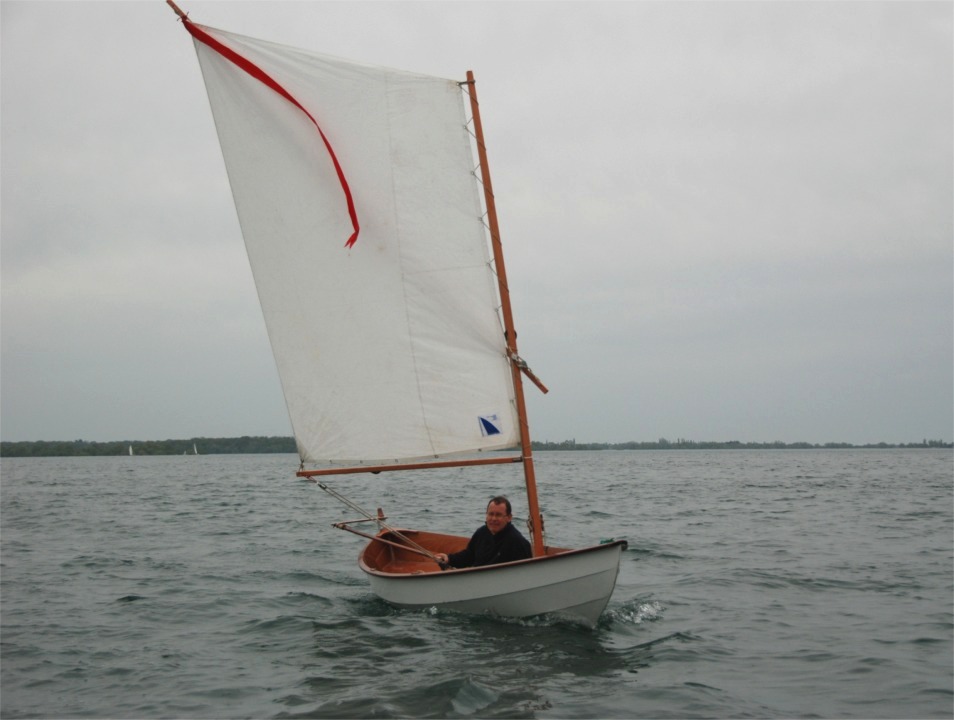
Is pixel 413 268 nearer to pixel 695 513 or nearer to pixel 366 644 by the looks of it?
pixel 366 644

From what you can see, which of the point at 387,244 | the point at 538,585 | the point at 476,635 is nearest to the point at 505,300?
the point at 387,244

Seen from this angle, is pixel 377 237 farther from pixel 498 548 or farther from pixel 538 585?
pixel 538 585

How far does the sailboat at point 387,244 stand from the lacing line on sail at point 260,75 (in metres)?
0.02

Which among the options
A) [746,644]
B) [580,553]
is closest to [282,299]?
[580,553]

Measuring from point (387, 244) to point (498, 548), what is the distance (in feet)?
12.9

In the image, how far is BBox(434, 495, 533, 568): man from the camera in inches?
388

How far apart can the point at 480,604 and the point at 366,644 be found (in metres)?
1.38

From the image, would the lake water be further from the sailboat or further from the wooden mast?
the wooden mast

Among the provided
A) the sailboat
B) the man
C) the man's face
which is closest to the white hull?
the sailboat

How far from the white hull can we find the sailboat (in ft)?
0.17

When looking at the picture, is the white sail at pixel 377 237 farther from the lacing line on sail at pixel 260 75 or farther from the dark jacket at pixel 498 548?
the dark jacket at pixel 498 548

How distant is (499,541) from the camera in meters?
9.95

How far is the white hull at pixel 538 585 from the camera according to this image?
350 inches

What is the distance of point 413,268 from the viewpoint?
986 cm
